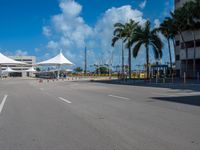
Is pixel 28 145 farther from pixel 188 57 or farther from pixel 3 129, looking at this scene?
pixel 188 57

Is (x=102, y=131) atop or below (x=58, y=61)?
below

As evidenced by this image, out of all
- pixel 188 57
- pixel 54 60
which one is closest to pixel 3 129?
pixel 188 57

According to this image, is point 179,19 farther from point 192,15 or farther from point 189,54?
point 189,54

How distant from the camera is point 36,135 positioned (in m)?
8.09

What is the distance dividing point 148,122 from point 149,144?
287 cm

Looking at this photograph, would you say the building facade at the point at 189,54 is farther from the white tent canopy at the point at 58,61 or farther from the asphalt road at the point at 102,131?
the asphalt road at the point at 102,131

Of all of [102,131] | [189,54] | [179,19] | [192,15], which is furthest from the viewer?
[189,54]

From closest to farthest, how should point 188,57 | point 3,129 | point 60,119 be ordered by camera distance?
1. point 3,129
2. point 60,119
3. point 188,57

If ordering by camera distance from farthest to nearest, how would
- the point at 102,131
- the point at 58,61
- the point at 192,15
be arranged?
1. the point at 58,61
2. the point at 192,15
3. the point at 102,131

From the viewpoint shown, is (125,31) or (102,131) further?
(125,31)

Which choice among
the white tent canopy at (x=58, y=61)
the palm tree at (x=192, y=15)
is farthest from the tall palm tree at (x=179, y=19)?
the white tent canopy at (x=58, y=61)

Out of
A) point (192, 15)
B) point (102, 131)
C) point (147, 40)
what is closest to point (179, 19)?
point (192, 15)

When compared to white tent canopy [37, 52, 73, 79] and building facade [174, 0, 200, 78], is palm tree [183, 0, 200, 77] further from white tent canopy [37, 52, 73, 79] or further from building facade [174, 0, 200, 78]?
white tent canopy [37, 52, 73, 79]

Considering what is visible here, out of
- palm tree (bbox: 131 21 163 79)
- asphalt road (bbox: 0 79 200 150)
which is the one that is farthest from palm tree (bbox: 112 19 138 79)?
asphalt road (bbox: 0 79 200 150)
